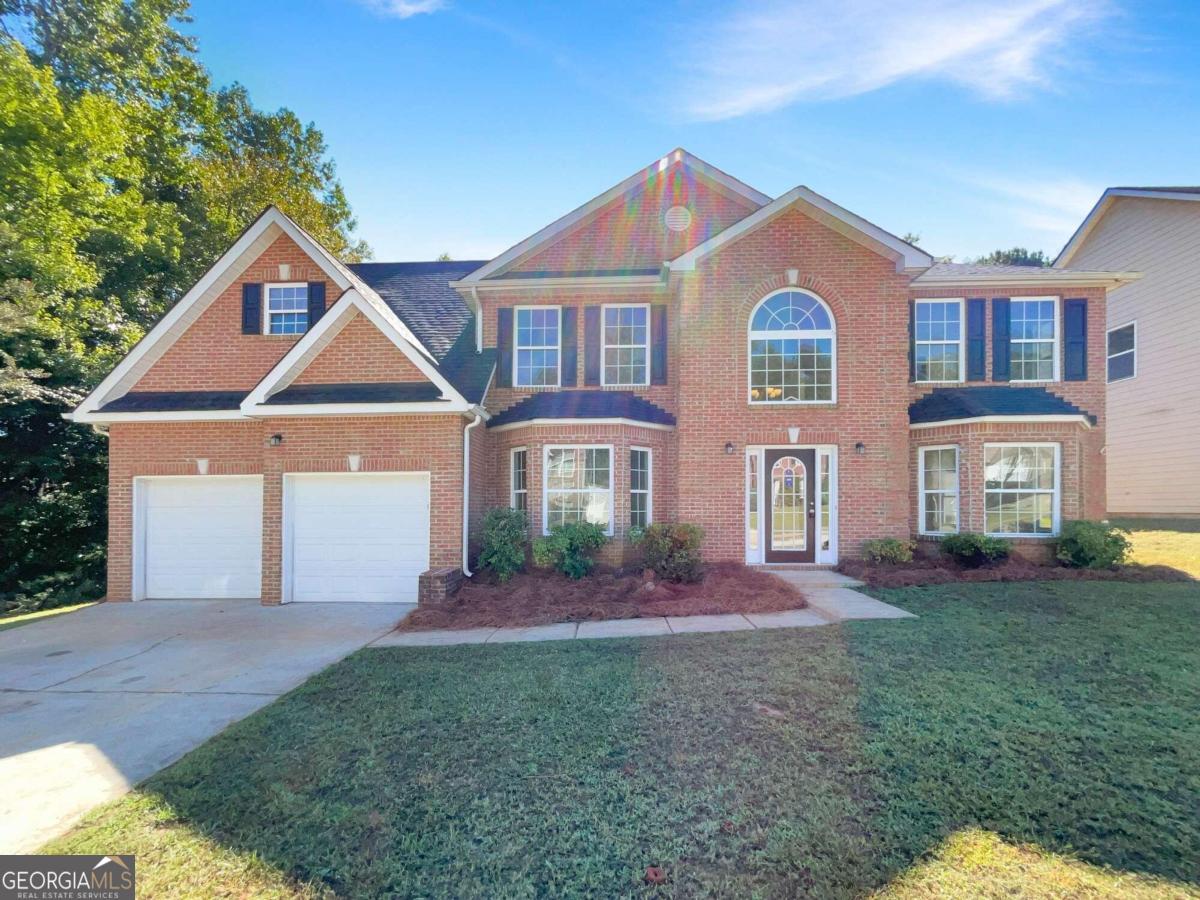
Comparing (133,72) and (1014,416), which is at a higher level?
(133,72)

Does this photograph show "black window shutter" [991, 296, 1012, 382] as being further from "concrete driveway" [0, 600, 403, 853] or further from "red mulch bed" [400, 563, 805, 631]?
"concrete driveway" [0, 600, 403, 853]

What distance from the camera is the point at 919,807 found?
10.5 feet

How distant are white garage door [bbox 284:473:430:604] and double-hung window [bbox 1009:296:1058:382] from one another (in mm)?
12320

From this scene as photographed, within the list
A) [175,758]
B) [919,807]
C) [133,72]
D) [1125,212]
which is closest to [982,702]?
[919,807]

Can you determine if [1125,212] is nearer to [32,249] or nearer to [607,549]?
[607,549]

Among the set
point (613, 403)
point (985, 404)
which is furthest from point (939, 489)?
point (613, 403)

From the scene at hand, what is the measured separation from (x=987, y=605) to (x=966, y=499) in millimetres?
3538

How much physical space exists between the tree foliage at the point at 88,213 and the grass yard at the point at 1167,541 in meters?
22.7

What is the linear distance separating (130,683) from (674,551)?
736cm

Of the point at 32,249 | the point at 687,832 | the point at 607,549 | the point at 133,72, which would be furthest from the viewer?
the point at 133,72

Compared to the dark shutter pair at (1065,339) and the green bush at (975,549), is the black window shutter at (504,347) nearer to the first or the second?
the green bush at (975,549)

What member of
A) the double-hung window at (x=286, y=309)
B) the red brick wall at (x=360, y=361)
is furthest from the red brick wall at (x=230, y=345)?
the red brick wall at (x=360, y=361)

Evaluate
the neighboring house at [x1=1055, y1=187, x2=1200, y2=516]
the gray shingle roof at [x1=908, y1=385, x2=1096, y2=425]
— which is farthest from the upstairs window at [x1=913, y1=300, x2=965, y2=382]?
the neighboring house at [x1=1055, y1=187, x2=1200, y2=516]

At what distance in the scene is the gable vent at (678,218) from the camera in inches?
506
